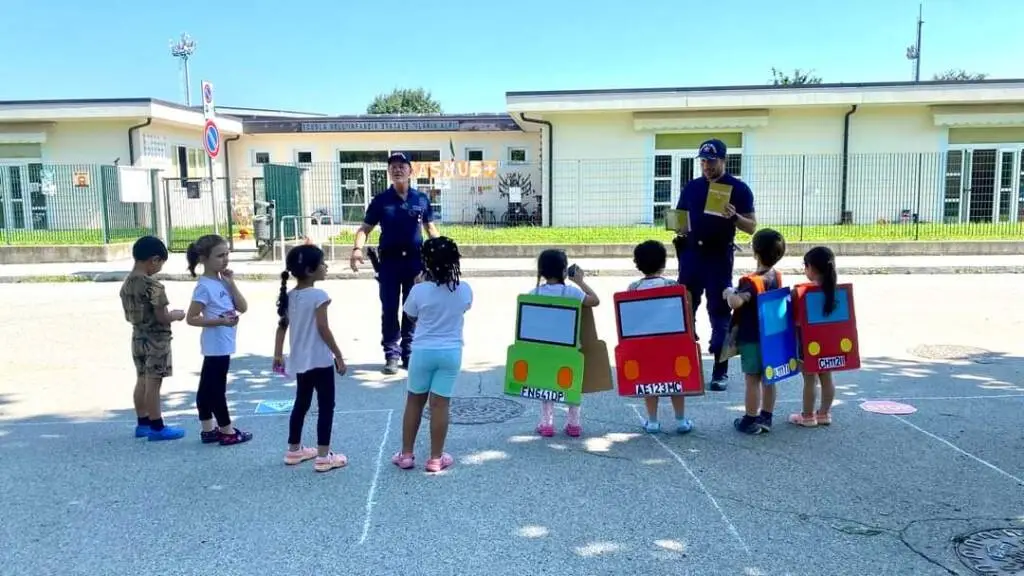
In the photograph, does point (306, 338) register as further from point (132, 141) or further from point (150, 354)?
point (132, 141)

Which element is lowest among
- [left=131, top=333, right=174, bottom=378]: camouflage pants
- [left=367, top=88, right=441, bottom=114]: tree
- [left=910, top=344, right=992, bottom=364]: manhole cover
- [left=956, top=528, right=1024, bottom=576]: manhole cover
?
[left=956, top=528, right=1024, bottom=576]: manhole cover

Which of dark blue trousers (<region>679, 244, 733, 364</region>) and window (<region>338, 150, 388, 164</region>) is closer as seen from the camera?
dark blue trousers (<region>679, 244, 733, 364</region>)

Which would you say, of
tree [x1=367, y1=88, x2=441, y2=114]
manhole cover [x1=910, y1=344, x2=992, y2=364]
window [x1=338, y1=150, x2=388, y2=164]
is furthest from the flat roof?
tree [x1=367, y1=88, x2=441, y2=114]

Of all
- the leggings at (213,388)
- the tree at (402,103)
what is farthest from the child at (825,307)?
the tree at (402,103)

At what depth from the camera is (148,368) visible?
4973 mm

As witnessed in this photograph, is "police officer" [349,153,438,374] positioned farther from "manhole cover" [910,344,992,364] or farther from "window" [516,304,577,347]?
"manhole cover" [910,344,992,364]

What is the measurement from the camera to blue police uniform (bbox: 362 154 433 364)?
22.6ft

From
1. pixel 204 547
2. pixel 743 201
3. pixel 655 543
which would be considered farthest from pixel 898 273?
pixel 204 547

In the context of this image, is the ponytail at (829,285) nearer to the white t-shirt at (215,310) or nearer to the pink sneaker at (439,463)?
the pink sneaker at (439,463)

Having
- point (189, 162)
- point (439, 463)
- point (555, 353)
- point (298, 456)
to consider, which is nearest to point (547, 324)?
point (555, 353)

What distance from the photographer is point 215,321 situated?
4758mm

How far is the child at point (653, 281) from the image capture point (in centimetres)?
499

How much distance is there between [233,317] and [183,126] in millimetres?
23890

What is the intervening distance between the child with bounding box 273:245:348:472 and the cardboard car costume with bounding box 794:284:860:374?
2.97 m
